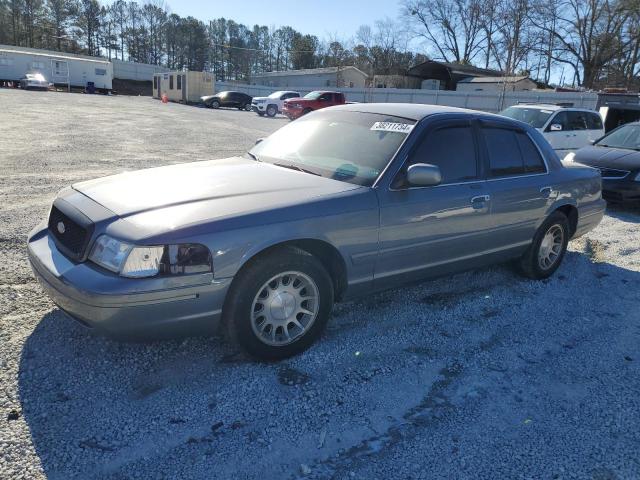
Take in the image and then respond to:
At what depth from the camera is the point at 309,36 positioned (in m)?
87.8

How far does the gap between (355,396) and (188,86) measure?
42.6m

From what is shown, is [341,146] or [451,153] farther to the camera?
[451,153]

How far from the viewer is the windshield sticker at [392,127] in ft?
12.3

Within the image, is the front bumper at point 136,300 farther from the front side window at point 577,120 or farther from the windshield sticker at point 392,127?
the front side window at point 577,120

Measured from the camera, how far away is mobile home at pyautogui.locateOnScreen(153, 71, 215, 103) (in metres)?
41.6

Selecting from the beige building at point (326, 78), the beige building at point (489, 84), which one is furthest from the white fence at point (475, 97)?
the beige building at point (326, 78)

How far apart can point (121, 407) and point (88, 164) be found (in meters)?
7.96

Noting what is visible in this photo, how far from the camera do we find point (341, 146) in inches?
151

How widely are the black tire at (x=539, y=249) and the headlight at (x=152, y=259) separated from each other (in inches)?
135

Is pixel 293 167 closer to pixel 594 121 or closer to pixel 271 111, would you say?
pixel 594 121

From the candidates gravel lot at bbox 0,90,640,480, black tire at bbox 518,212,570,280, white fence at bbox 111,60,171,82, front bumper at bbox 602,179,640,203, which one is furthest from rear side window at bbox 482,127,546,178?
white fence at bbox 111,60,171,82

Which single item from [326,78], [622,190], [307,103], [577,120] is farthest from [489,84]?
[622,190]

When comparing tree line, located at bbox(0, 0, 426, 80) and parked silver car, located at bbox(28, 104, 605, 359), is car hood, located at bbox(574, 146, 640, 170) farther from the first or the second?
tree line, located at bbox(0, 0, 426, 80)

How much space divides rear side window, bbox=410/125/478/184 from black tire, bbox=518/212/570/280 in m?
1.25
